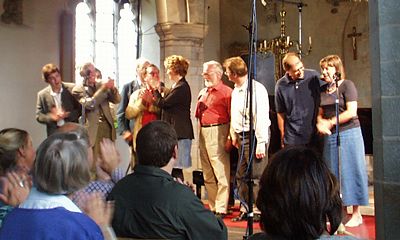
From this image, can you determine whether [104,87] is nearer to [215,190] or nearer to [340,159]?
[215,190]

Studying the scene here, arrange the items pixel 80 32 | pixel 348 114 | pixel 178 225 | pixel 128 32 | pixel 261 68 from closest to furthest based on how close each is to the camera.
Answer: pixel 178 225
pixel 348 114
pixel 261 68
pixel 80 32
pixel 128 32

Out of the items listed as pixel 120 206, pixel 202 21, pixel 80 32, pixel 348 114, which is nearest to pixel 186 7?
pixel 202 21

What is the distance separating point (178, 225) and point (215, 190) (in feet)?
11.9

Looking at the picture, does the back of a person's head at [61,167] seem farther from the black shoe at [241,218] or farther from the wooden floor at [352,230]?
the black shoe at [241,218]

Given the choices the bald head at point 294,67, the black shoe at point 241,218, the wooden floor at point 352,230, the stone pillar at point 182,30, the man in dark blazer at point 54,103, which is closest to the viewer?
the wooden floor at point 352,230

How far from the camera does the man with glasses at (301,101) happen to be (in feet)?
17.5

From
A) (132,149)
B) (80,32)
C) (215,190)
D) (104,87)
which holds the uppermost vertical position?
(80,32)

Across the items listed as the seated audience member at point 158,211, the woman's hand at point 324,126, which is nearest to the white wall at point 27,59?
the woman's hand at point 324,126

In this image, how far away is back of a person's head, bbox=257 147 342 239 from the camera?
1460 millimetres

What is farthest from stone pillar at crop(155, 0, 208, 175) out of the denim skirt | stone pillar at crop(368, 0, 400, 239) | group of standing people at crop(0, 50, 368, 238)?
stone pillar at crop(368, 0, 400, 239)

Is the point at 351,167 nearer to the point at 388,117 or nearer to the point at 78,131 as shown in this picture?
the point at 388,117

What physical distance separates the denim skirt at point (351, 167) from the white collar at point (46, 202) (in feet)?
11.5

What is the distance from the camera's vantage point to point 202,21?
9.27 metres

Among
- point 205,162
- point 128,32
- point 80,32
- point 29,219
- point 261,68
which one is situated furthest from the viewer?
point 128,32
